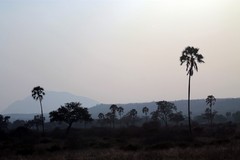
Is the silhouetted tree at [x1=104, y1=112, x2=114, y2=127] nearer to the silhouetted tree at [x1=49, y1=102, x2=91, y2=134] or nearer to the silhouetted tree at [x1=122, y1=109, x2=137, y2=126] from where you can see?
the silhouetted tree at [x1=122, y1=109, x2=137, y2=126]

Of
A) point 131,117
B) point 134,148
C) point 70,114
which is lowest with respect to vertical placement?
point 134,148

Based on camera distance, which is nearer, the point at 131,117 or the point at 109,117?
the point at 109,117

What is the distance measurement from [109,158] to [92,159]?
117 cm

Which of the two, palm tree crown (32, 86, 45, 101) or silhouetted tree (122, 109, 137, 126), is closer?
palm tree crown (32, 86, 45, 101)

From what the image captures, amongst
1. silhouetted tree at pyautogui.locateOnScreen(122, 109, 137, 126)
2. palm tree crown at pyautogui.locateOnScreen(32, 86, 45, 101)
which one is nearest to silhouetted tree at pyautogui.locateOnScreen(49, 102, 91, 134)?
palm tree crown at pyautogui.locateOnScreen(32, 86, 45, 101)

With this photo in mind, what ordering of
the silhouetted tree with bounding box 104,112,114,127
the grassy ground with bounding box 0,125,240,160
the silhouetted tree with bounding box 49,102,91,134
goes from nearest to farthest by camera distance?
the grassy ground with bounding box 0,125,240,160
the silhouetted tree with bounding box 49,102,91,134
the silhouetted tree with bounding box 104,112,114,127

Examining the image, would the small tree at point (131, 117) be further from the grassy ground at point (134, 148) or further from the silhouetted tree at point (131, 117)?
the grassy ground at point (134, 148)

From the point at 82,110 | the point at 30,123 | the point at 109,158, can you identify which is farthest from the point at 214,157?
the point at 30,123

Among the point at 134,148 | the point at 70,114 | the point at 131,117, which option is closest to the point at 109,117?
the point at 131,117

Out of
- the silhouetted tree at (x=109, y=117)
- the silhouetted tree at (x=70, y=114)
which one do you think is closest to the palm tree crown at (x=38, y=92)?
the silhouetted tree at (x=70, y=114)

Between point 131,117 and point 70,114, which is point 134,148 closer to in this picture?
point 70,114

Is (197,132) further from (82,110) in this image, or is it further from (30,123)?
(30,123)

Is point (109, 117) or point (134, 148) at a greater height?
point (109, 117)

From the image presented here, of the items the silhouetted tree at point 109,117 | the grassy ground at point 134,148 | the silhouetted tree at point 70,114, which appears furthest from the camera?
the silhouetted tree at point 109,117
